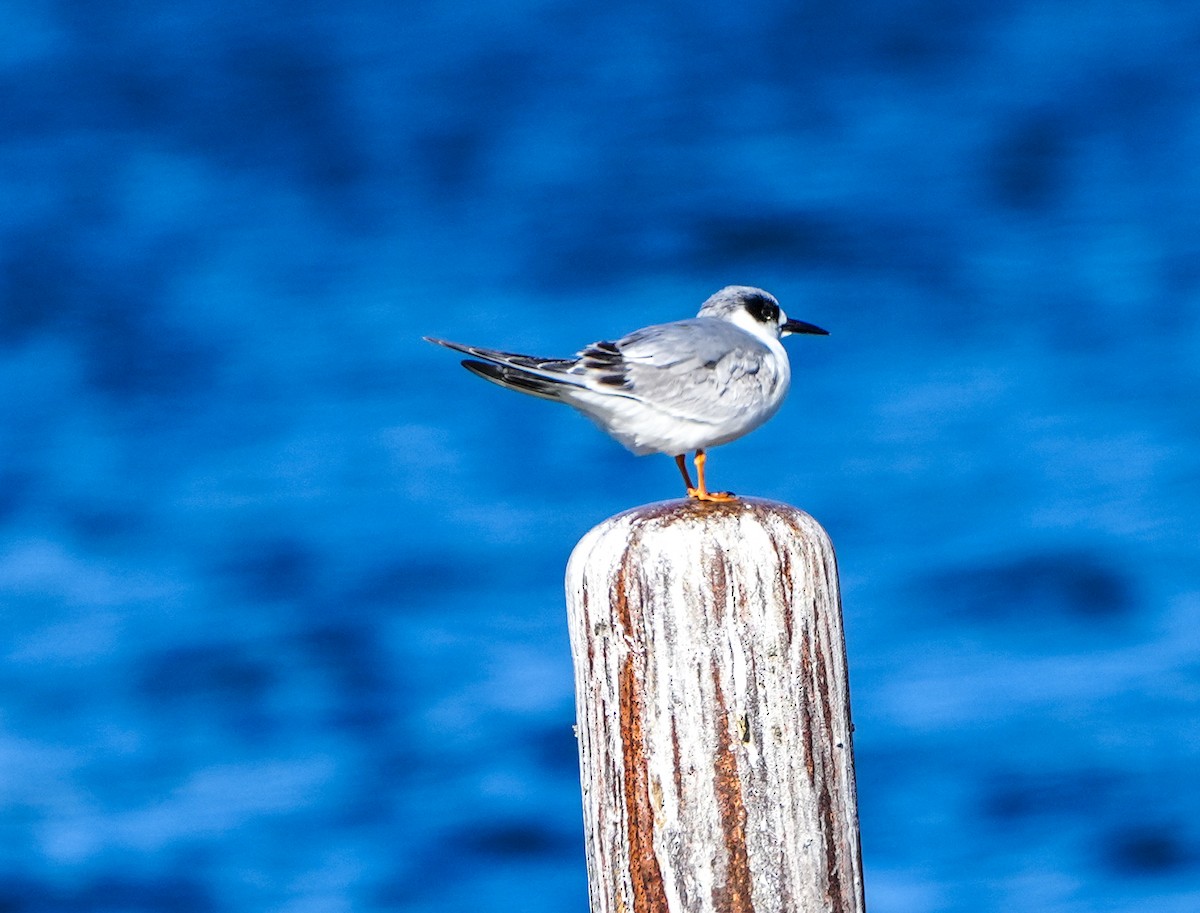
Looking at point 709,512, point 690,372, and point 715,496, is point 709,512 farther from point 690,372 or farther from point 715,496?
point 690,372

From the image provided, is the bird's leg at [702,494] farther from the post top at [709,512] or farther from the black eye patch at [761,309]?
the black eye patch at [761,309]

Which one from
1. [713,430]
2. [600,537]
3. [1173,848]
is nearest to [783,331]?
[713,430]

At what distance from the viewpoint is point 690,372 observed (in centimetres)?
357

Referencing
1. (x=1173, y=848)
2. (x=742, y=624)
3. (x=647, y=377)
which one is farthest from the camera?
(x=1173, y=848)

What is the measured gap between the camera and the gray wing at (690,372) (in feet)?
11.6

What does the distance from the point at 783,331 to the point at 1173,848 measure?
4991mm

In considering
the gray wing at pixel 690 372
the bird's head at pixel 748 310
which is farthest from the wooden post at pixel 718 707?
the bird's head at pixel 748 310

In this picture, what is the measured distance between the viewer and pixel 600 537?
2652 millimetres

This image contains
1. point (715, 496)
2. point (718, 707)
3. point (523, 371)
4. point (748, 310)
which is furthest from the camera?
point (748, 310)

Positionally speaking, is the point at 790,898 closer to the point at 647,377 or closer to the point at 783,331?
the point at 647,377

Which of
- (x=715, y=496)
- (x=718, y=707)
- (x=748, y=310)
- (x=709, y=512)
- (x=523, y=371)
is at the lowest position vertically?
(x=718, y=707)

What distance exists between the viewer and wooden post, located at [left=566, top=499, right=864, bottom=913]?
8.30 feet

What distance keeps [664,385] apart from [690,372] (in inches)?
2.8

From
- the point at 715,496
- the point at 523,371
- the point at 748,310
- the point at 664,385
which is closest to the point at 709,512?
the point at 715,496
